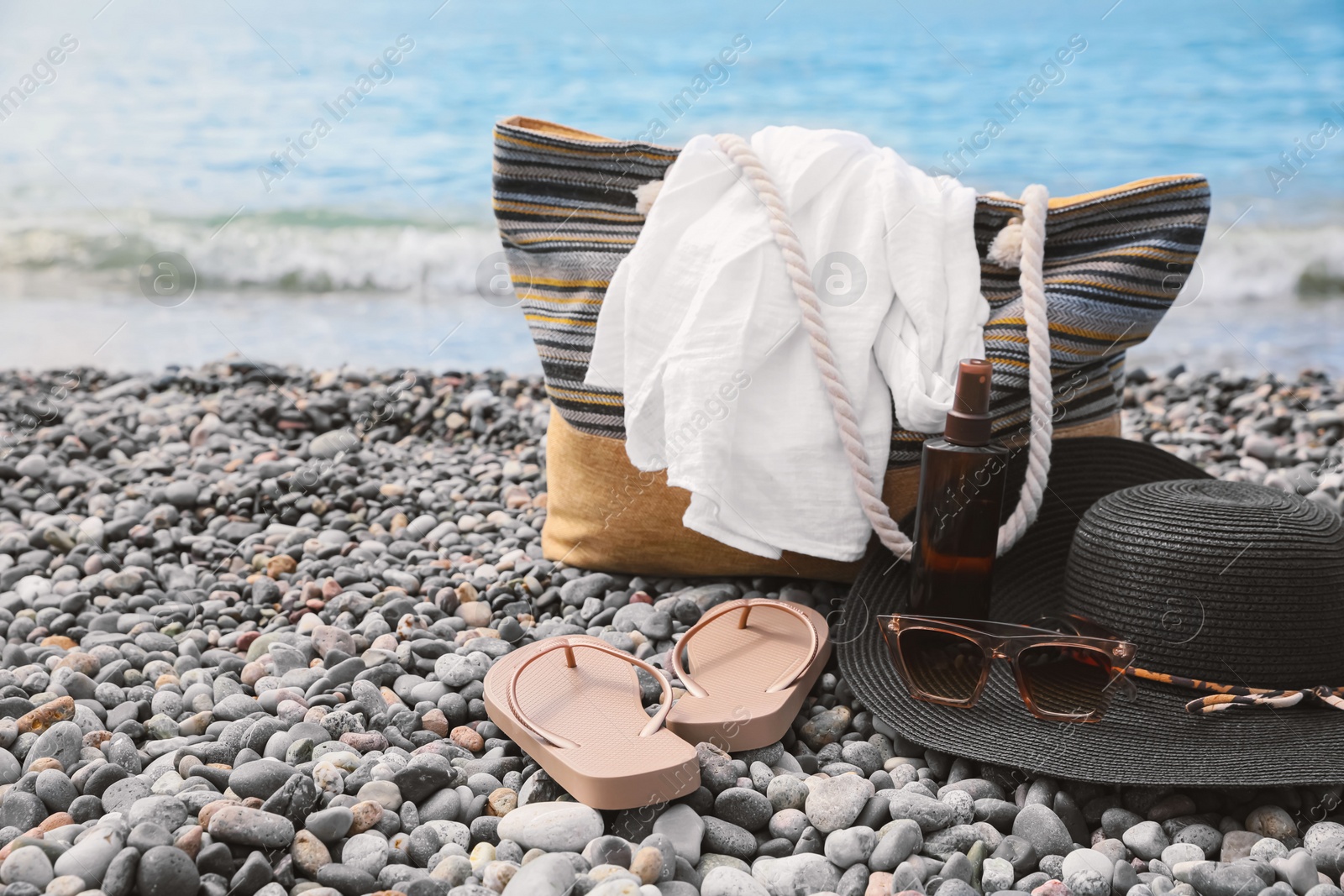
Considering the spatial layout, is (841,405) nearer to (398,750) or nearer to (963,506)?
(963,506)

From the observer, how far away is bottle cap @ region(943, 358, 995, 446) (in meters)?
1.57

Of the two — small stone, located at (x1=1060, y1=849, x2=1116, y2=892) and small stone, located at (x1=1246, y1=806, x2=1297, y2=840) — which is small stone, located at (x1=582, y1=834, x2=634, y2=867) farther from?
small stone, located at (x1=1246, y1=806, x2=1297, y2=840)

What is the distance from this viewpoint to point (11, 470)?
2.74 m

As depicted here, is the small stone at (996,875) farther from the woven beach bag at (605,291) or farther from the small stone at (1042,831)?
the woven beach bag at (605,291)

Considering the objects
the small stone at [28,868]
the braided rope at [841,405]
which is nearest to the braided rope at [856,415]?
the braided rope at [841,405]

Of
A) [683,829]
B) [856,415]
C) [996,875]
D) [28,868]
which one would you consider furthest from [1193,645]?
[28,868]

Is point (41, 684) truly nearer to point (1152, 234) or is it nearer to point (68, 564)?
point (68, 564)

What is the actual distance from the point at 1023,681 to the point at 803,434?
0.59 meters

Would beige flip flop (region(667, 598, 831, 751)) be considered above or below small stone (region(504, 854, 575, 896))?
below

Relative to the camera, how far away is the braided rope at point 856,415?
1.75m

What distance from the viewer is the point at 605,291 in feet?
6.65

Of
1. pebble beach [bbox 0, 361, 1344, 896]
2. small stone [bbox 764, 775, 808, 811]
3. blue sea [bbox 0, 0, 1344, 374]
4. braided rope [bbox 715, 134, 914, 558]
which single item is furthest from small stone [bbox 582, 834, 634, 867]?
blue sea [bbox 0, 0, 1344, 374]

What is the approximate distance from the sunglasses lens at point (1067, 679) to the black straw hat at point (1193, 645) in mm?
24

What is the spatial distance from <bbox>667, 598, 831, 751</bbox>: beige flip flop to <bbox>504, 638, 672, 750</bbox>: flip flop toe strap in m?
0.04
